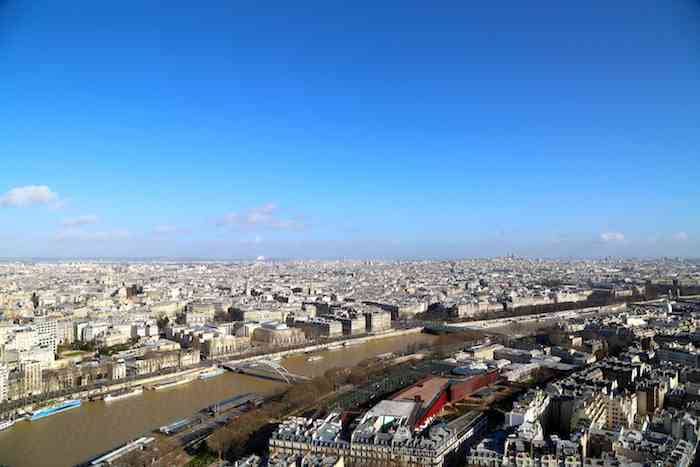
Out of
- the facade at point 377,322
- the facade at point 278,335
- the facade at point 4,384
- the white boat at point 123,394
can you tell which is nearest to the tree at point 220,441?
the white boat at point 123,394

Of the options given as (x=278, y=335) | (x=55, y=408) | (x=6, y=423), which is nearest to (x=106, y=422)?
(x=55, y=408)

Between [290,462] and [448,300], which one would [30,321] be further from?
[448,300]

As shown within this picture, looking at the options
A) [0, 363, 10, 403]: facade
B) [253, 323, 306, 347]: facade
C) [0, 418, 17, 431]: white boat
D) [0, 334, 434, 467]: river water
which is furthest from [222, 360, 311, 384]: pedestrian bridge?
[0, 418, 17, 431]: white boat

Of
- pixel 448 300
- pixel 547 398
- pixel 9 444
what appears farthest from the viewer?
pixel 448 300

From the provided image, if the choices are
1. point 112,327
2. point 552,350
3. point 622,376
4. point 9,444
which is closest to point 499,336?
point 552,350

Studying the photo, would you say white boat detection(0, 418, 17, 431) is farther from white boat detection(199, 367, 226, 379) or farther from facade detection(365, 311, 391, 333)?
facade detection(365, 311, 391, 333)

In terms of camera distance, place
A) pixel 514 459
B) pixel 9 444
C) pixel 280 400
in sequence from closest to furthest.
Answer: pixel 514 459
pixel 9 444
pixel 280 400

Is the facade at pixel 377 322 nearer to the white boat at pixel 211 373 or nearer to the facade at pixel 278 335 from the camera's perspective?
the facade at pixel 278 335
